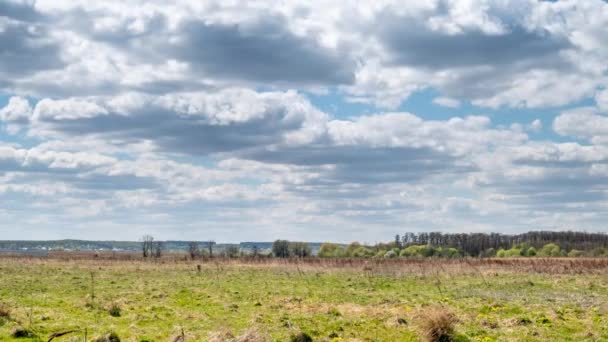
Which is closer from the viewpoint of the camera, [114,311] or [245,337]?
[245,337]

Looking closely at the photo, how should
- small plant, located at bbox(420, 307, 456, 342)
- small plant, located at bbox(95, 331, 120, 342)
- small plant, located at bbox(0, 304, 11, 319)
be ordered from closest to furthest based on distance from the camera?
1. small plant, located at bbox(95, 331, 120, 342)
2. small plant, located at bbox(420, 307, 456, 342)
3. small plant, located at bbox(0, 304, 11, 319)

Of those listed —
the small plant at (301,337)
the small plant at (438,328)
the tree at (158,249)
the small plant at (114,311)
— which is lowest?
the tree at (158,249)

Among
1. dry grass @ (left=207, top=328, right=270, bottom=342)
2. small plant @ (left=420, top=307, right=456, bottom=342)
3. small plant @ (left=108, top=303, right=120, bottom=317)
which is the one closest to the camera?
dry grass @ (left=207, top=328, right=270, bottom=342)

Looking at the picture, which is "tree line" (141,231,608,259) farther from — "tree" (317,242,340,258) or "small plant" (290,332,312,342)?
"small plant" (290,332,312,342)

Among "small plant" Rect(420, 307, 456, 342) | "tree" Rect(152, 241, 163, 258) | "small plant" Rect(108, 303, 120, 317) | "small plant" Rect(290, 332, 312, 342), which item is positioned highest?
"small plant" Rect(420, 307, 456, 342)

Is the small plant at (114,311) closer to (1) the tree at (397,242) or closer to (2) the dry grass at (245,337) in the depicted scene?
(2) the dry grass at (245,337)

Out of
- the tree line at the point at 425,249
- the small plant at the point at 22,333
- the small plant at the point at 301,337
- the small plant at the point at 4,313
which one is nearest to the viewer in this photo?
the small plant at the point at 301,337

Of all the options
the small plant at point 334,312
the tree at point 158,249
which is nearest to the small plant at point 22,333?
the small plant at point 334,312

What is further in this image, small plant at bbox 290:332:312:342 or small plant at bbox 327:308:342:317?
small plant at bbox 327:308:342:317

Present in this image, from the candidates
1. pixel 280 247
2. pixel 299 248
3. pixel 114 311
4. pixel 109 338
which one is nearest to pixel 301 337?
pixel 109 338

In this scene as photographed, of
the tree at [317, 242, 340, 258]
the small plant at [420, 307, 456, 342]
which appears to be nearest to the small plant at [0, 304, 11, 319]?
the small plant at [420, 307, 456, 342]

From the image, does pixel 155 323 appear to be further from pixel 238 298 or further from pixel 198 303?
pixel 238 298

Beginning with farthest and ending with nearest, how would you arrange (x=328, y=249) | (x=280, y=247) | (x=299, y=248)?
(x=299, y=248)
(x=280, y=247)
(x=328, y=249)

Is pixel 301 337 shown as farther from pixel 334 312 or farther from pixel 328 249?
pixel 328 249
